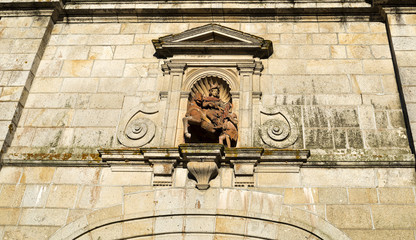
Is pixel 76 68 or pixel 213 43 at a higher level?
pixel 213 43

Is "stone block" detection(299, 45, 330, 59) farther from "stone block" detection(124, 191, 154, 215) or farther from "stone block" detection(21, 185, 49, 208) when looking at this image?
"stone block" detection(21, 185, 49, 208)

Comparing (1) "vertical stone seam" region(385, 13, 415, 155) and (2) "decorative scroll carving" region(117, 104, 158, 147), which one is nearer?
(1) "vertical stone seam" region(385, 13, 415, 155)

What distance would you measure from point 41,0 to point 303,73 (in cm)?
477

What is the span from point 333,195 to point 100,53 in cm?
437

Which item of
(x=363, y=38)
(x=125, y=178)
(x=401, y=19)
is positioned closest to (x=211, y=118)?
(x=125, y=178)

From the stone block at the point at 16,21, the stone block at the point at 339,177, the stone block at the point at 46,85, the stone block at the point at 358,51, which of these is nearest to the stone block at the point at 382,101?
the stone block at the point at 358,51

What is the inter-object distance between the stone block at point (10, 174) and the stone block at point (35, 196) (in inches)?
9.3

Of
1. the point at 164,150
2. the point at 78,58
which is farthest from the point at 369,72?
the point at 78,58

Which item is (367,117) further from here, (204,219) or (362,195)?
(204,219)

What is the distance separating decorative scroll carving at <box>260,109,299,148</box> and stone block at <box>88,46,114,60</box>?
9.29 ft

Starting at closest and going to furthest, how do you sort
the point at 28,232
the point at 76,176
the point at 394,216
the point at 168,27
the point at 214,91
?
the point at 394,216 < the point at 28,232 < the point at 76,176 < the point at 214,91 < the point at 168,27

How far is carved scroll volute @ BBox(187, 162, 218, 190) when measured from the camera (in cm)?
562

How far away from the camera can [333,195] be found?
18.2ft

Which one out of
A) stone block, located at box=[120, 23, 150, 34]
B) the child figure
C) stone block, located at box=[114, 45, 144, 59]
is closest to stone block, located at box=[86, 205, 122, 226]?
the child figure
